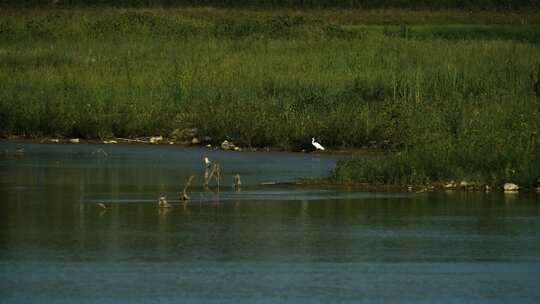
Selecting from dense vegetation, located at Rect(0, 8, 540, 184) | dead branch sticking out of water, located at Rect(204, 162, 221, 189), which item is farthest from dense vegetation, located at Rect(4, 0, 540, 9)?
dead branch sticking out of water, located at Rect(204, 162, 221, 189)

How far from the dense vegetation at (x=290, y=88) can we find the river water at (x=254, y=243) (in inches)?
60.5

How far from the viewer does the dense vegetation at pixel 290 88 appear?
20400 mm

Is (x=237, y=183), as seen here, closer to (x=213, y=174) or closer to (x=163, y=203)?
(x=213, y=174)

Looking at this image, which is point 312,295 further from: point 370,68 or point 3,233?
point 370,68

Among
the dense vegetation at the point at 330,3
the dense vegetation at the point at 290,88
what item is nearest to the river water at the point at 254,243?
the dense vegetation at the point at 290,88

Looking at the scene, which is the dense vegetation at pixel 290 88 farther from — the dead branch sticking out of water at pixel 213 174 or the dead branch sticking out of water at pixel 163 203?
the dead branch sticking out of water at pixel 163 203

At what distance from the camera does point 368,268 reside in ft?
42.8

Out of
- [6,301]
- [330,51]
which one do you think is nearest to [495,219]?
[6,301]

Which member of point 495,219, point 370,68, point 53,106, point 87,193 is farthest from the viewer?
point 370,68

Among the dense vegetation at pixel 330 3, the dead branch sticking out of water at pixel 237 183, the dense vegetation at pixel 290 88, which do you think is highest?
the dense vegetation at pixel 330 3

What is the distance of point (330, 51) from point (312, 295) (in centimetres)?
2650

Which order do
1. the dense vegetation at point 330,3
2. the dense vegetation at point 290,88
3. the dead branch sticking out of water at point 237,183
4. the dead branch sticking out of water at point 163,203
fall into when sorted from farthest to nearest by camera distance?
the dense vegetation at point 330,3, the dense vegetation at point 290,88, the dead branch sticking out of water at point 237,183, the dead branch sticking out of water at point 163,203

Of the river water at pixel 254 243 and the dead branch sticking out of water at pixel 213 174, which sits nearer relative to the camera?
the river water at pixel 254 243

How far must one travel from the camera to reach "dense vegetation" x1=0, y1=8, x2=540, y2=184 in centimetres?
2040
